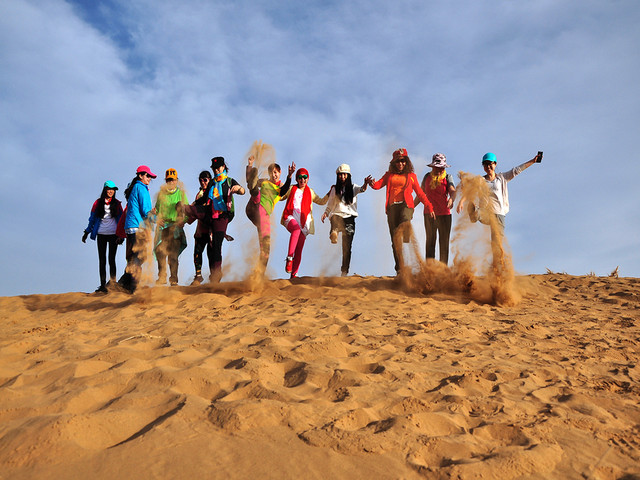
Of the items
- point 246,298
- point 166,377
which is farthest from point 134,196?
point 166,377

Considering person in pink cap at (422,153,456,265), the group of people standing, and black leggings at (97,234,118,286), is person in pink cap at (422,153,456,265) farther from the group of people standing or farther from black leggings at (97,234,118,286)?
black leggings at (97,234,118,286)

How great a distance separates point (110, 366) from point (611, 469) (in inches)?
129

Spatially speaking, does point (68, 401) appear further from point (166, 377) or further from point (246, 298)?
point (246, 298)

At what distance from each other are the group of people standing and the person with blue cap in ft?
0.04

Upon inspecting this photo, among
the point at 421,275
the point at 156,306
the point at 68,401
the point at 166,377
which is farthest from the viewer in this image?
the point at 421,275

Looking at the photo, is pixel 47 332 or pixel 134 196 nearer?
pixel 47 332

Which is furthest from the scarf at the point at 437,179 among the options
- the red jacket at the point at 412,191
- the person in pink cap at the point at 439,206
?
the red jacket at the point at 412,191

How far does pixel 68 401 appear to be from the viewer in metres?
2.96

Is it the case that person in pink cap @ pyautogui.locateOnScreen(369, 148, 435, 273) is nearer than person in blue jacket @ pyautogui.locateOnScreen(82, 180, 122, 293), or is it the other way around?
person in pink cap @ pyautogui.locateOnScreen(369, 148, 435, 273)

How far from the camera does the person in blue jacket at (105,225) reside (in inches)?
340

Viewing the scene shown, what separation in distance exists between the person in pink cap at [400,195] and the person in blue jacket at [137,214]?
3831 millimetres

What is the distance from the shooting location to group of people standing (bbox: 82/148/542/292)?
7.50 meters

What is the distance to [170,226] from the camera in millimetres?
8391

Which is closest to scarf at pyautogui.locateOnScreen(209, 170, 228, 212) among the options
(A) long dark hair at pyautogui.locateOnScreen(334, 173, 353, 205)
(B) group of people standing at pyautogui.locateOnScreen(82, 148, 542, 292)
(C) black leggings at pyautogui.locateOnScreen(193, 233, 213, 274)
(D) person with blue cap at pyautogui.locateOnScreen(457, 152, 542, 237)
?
(B) group of people standing at pyautogui.locateOnScreen(82, 148, 542, 292)
